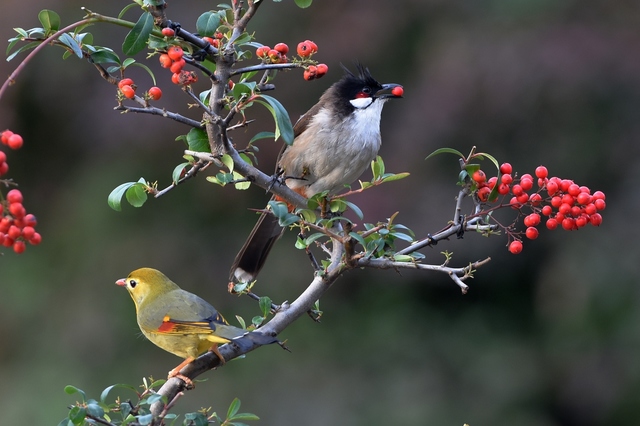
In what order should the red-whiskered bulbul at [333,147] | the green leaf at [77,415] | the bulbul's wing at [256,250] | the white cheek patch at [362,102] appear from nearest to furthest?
the green leaf at [77,415], the bulbul's wing at [256,250], the red-whiskered bulbul at [333,147], the white cheek patch at [362,102]

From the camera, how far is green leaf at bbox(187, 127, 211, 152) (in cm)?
215

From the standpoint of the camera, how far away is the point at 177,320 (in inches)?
98.3

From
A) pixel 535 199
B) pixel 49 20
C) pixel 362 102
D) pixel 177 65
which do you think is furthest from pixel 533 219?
pixel 362 102

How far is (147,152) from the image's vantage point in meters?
5.46

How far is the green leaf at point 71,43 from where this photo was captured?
191 cm

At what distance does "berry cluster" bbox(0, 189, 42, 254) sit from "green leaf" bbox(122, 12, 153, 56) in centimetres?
46

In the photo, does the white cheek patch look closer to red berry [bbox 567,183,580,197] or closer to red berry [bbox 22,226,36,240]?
red berry [bbox 567,183,580,197]

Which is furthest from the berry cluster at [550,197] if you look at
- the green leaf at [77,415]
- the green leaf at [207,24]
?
the green leaf at [77,415]

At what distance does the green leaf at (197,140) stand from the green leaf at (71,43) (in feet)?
1.11

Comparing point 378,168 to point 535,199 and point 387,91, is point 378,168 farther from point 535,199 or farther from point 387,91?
point 387,91

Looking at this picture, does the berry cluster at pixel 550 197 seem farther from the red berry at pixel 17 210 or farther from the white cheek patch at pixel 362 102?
the white cheek patch at pixel 362 102

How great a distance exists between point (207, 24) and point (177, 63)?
0.46 feet

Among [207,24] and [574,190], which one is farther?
[574,190]

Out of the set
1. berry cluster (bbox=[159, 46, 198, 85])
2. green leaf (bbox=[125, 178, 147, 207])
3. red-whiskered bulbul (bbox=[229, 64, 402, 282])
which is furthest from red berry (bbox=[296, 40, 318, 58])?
red-whiskered bulbul (bbox=[229, 64, 402, 282])
